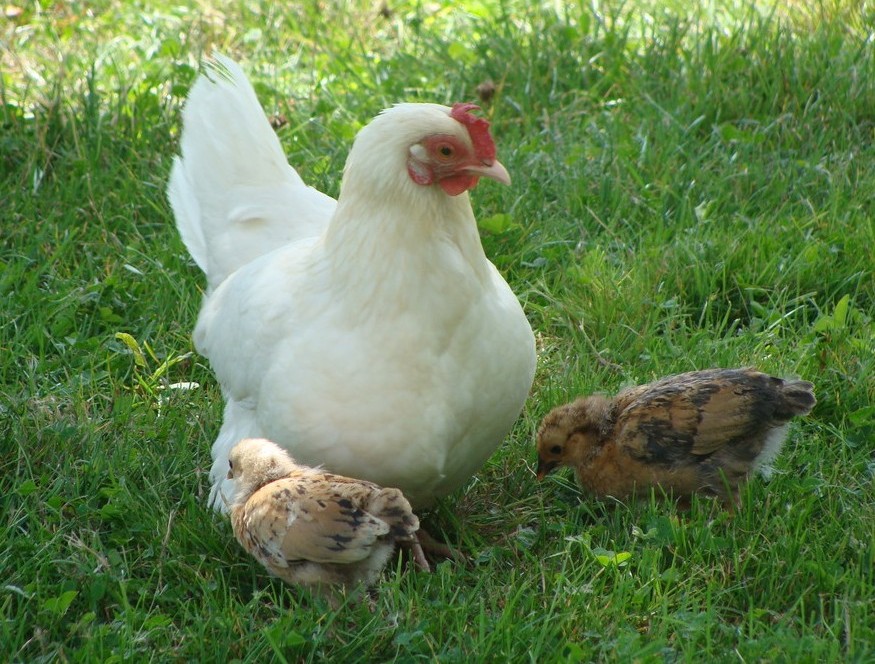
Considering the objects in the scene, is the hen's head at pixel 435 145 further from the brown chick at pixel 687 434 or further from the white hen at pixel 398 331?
the brown chick at pixel 687 434

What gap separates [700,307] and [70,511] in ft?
8.71

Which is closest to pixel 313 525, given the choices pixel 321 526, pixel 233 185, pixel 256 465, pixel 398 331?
pixel 321 526

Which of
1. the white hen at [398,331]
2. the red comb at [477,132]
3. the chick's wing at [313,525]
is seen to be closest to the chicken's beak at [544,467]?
the white hen at [398,331]

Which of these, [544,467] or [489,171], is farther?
[544,467]

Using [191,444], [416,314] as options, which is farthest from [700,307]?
[191,444]

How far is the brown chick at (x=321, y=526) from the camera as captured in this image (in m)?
3.30

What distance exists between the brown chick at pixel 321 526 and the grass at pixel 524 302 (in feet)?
0.43

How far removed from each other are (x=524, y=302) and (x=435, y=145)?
176cm

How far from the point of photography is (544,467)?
4246 mm

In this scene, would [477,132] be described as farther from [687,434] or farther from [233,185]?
[233,185]

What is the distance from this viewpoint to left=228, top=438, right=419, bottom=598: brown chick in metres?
3.30

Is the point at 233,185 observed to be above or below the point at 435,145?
below

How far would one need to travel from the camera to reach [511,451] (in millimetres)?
4473

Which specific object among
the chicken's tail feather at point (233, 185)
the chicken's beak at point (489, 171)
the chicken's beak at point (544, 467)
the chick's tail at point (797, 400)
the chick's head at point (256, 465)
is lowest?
the chicken's beak at point (544, 467)
